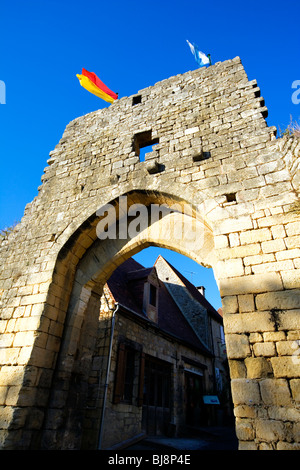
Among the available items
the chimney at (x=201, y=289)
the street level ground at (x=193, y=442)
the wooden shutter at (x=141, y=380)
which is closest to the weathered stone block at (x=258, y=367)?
the street level ground at (x=193, y=442)

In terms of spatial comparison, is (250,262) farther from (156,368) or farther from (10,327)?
(156,368)

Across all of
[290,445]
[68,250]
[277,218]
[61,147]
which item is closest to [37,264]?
[68,250]

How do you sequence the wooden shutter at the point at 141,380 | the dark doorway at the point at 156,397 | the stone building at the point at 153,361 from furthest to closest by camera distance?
the dark doorway at the point at 156,397 < the wooden shutter at the point at 141,380 < the stone building at the point at 153,361

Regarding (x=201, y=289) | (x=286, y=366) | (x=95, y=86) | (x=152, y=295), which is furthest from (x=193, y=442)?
(x=201, y=289)

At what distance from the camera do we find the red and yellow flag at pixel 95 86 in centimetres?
673

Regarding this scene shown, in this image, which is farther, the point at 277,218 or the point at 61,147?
the point at 61,147

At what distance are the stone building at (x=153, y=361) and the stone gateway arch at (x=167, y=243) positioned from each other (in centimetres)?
97

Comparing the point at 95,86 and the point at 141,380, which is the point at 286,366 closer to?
the point at 141,380

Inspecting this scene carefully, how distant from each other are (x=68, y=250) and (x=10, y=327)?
1.44m

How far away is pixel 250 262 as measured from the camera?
10.1ft

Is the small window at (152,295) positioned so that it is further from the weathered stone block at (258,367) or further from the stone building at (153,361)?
the weathered stone block at (258,367)

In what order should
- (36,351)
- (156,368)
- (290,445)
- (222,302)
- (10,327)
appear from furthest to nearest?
(156,368)
(10,327)
(36,351)
(222,302)
(290,445)

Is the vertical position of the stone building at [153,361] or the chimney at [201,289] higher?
the chimney at [201,289]

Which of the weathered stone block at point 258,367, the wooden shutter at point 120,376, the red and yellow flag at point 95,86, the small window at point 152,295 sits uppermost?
the red and yellow flag at point 95,86
